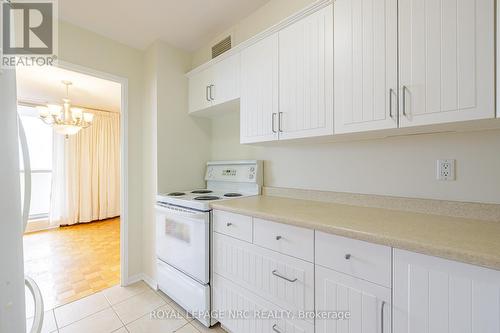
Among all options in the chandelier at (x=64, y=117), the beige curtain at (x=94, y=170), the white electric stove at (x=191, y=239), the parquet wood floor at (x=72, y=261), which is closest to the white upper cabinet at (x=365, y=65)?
the white electric stove at (x=191, y=239)

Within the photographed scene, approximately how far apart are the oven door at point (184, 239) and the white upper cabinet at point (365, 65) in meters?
1.19

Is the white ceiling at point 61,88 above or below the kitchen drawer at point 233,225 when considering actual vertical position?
above

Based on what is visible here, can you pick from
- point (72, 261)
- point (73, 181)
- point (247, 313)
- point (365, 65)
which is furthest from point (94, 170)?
point (365, 65)

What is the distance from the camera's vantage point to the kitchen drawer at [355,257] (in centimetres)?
88

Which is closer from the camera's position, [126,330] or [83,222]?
[126,330]

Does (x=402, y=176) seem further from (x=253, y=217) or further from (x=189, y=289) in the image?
(x=189, y=289)

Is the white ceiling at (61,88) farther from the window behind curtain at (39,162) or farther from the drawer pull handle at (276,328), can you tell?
the drawer pull handle at (276,328)

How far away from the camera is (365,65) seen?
120cm

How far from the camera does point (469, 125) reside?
103 cm

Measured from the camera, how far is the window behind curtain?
417cm

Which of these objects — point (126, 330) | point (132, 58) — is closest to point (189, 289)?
point (126, 330)

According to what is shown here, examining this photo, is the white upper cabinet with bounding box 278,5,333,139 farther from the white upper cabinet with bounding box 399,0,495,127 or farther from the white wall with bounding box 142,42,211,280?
the white wall with bounding box 142,42,211,280

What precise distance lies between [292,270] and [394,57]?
1.22 meters

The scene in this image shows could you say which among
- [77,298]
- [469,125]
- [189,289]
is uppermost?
[469,125]
